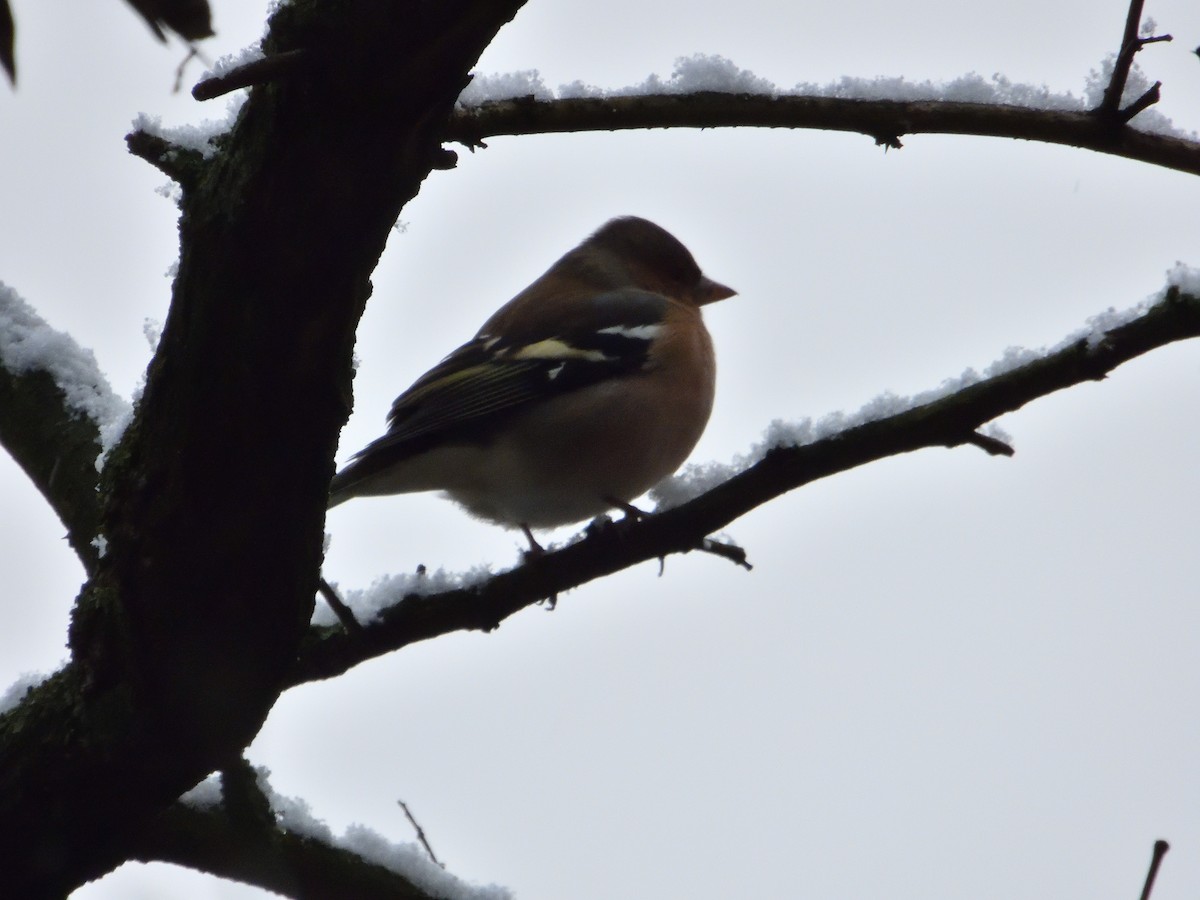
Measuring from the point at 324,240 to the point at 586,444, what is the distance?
2899mm

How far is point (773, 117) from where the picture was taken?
10.8 feet

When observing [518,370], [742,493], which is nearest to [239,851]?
[742,493]

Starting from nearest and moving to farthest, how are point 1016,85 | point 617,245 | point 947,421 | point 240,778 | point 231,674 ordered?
1. point 231,674
2. point 947,421
3. point 240,778
4. point 1016,85
5. point 617,245

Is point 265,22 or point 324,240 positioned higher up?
point 265,22

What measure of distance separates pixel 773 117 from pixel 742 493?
99cm

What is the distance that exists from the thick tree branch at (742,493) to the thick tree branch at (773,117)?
680mm

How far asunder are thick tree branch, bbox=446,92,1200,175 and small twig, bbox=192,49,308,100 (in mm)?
1133

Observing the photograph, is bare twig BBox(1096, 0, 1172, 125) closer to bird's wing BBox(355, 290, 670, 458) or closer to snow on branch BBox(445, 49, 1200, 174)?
snow on branch BBox(445, 49, 1200, 174)

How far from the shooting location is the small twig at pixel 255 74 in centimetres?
192

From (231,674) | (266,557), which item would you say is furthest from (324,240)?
(231,674)

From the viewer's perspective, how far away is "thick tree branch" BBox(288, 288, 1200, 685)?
276cm

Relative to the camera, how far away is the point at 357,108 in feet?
6.93

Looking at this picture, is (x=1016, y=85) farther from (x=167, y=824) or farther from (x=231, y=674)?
(x=167, y=824)

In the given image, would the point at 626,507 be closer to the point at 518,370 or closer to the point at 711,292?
the point at 518,370
